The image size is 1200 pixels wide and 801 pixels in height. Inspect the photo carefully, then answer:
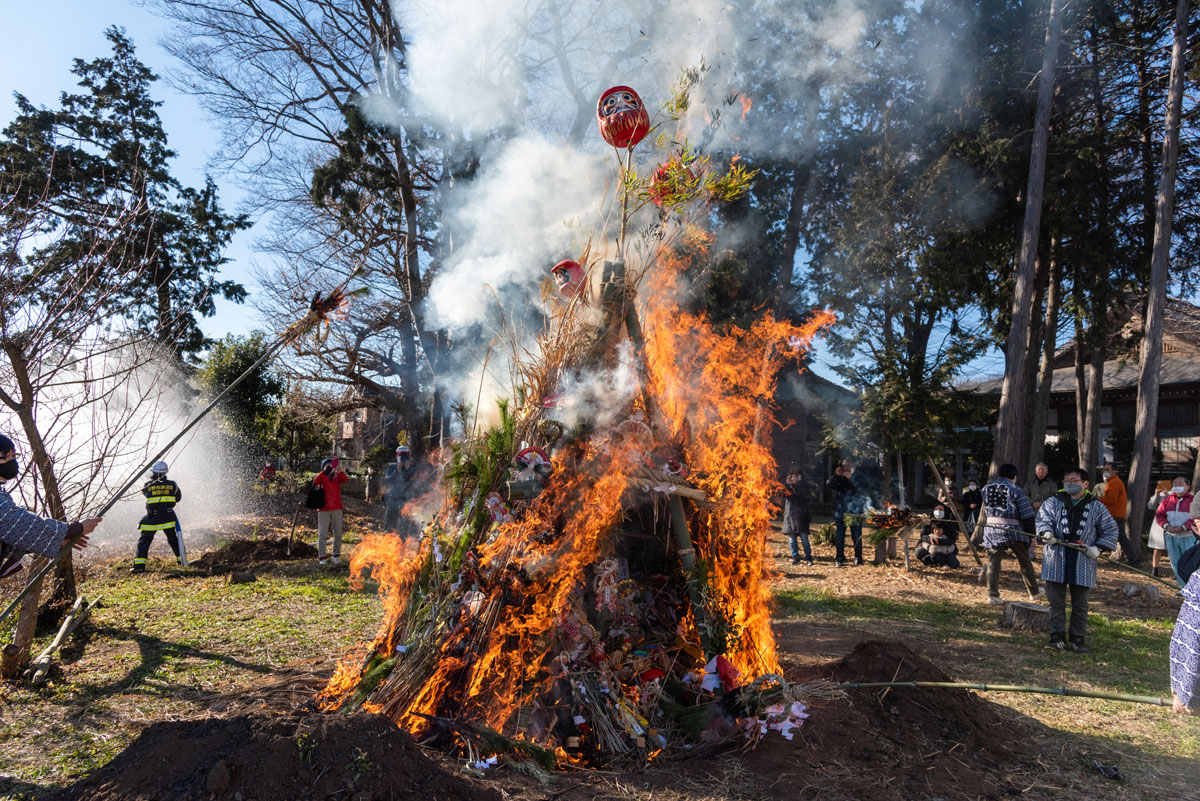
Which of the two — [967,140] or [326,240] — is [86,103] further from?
[967,140]

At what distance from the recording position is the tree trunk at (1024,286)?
1283 centimetres

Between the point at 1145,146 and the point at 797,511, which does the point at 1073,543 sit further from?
the point at 1145,146

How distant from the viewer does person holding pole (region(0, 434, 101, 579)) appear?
3.94 m

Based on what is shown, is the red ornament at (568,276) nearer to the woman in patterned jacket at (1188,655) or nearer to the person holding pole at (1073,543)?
the woman in patterned jacket at (1188,655)

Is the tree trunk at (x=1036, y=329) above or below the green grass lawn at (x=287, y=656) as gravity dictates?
above

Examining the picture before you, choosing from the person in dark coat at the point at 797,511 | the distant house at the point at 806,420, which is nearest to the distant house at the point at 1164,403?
the distant house at the point at 806,420

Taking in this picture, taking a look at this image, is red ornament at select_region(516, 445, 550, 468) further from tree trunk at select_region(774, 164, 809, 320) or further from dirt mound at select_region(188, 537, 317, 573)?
tree trunk at select_region(774, 164, 809, 320)

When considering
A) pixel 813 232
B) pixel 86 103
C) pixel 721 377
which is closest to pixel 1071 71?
pixel 813 232

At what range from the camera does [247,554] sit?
1131 centimetres

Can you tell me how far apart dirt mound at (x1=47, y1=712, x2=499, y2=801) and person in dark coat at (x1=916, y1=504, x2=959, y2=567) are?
1043 centimetres

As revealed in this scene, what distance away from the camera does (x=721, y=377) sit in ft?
16.3

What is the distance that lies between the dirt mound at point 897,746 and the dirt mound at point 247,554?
9279mm

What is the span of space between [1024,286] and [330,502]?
515 inches

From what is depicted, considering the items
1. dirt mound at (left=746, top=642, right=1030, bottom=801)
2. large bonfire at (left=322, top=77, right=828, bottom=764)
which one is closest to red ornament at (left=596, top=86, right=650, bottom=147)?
large bonfire at (left=322, top=77, right=828, bottom=764)
